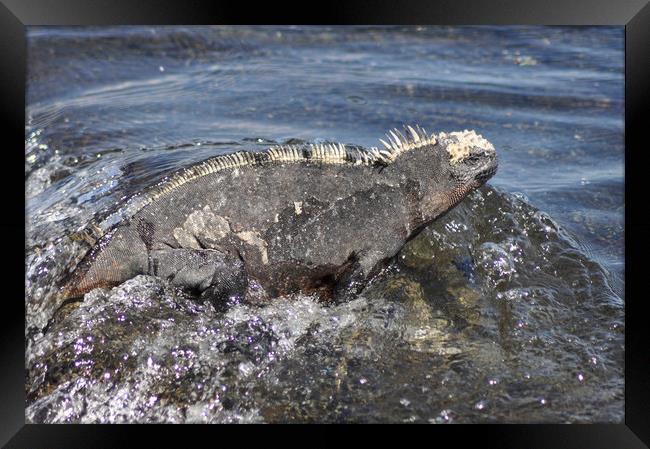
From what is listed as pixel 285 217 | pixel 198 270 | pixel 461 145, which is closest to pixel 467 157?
pixel 461 145

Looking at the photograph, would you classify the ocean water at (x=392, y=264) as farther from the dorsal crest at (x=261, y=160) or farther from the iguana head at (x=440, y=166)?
the iguana head at (x=440, y=166)

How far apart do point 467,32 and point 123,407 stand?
259 inches

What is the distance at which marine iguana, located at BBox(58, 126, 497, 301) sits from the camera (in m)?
4.06

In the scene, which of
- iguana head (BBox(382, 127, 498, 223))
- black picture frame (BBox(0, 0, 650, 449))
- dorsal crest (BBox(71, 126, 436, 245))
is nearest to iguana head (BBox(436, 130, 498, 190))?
iguana head (BBox(382, 127, 498, 223))

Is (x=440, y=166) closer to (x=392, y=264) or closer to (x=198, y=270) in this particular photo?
(x=392, y=264)

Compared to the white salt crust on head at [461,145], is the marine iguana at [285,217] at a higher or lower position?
lower

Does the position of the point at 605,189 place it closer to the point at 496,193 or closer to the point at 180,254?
the point at 496,193
